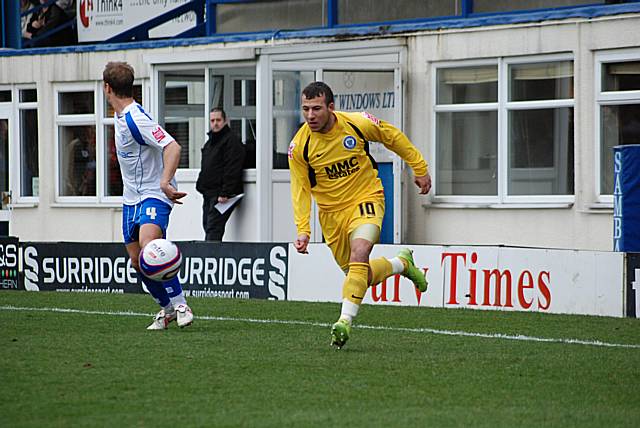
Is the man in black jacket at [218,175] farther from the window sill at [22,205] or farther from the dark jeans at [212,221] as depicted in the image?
the window sill at [22,205]

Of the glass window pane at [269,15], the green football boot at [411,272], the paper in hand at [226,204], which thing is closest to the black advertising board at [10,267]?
the paper in hand at [226,204]

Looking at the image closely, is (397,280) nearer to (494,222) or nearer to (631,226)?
(631,226)

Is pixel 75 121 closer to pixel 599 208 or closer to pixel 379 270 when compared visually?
pixel 599 208

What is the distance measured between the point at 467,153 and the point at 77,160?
8.01m

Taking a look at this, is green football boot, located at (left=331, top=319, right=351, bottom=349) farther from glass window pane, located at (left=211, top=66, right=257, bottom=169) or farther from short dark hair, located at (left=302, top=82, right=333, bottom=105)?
glass window pane, located at (left=211, top=66, right=257, bottom=169)

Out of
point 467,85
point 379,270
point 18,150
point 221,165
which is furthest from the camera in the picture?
point 18,150

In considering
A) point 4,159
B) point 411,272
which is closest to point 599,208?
point 411,272

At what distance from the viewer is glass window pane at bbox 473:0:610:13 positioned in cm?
1862

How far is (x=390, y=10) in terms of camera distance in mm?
20391

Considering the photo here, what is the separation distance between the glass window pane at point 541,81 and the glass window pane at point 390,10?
1642mm

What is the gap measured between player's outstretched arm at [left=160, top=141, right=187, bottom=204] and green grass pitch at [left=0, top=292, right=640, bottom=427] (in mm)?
1110

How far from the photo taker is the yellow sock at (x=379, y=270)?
1028cm

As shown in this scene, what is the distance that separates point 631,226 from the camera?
14195 millimetres

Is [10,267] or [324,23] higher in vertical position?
[324,23]
